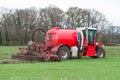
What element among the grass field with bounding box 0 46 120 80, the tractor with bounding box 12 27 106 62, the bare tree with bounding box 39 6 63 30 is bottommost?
the grass field with bounding box 0 46 120 80

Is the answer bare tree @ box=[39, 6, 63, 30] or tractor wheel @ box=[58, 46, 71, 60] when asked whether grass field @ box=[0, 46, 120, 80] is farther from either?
bare tree @ box=[39, 6, 63, 30]

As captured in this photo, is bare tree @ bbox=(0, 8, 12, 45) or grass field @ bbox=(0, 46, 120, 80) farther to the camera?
bare tree @ bbox=(0, 8, 12, 45)

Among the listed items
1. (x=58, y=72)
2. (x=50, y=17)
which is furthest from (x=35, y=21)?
(x=58, y=72)

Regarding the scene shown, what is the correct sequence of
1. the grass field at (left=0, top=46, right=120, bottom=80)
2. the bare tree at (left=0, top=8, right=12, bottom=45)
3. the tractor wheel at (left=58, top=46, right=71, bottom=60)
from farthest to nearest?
the bare tree at (left=0, top=8, right=12, bottom=45)
the tractor wheel at (left=58, top=46, right=71, bottom=60)
the grass field at (left=0, top=46, right=120, bottom=80)

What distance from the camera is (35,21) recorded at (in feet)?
293

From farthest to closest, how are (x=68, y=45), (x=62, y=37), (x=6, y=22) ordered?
(x=6, y=22) → (x=62, y=37) → (x=68, y=45)

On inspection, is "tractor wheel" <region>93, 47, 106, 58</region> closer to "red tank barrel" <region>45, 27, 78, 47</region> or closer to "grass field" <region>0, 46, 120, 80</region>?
"red tank barrel" <region>45, 27, 78, 47</region>

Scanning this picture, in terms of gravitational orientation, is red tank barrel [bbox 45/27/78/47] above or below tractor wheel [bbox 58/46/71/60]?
above

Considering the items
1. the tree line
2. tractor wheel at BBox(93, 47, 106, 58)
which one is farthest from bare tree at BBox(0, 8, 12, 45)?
tractor wheel at BBox(93, 47, 106, 58)

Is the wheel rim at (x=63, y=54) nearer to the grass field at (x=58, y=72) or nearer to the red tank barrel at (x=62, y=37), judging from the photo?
the red tank barrel at (x=62, y=37)

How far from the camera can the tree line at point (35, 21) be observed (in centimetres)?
8606

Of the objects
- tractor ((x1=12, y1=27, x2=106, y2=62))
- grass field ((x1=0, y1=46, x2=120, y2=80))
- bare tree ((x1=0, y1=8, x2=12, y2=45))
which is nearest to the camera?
grass field ((x1=0, y1=46, x2=120, y2=80))

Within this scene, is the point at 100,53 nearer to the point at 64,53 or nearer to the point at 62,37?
the point at 62,37

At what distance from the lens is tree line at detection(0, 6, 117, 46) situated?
8606cm
